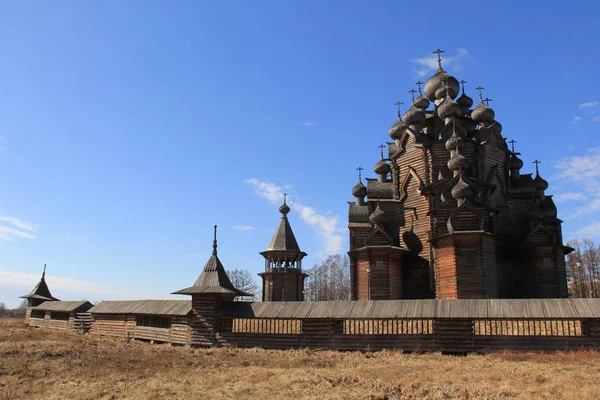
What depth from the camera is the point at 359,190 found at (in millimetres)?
32156

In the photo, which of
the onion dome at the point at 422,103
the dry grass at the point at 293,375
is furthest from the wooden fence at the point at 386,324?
the onion dome at the point at 422,103

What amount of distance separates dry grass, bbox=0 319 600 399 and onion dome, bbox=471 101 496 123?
16.6 m

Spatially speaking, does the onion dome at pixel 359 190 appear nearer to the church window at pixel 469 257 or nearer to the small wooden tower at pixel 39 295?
the church window at pixel 469 257

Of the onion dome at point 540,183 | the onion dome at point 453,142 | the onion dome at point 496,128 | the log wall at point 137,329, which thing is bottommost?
the log wall at point 137,329

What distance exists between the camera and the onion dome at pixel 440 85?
31.2 m

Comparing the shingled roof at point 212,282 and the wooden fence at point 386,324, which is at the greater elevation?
the shingled roof at point 212,282

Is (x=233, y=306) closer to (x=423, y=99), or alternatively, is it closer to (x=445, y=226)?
(x=445, y=226)

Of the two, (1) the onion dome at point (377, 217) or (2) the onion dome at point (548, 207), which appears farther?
(2) the onion dome at point (548, 207)

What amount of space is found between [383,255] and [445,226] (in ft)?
12.1

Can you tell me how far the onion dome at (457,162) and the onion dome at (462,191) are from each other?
0.95m

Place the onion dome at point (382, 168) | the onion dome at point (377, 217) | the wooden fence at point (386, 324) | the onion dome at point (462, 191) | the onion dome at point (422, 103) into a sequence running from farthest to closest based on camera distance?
1. the onion dome at point (382, 168)
2. the onion dome at point (422, 103)
3. the onion dome at point (377, 217)
4. the onion dome at point (462, 191)
5. the wooden fence at point (386, 324)

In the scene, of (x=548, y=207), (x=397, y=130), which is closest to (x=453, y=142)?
(x=397, y=130)

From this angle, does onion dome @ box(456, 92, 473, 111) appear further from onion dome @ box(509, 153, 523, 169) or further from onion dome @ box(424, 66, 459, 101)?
onion dome @ box(509, 153, 523, 169)

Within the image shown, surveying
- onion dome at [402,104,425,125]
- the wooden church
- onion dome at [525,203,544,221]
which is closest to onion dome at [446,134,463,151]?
the wooden church
